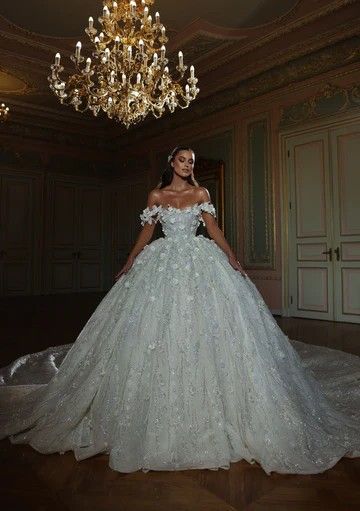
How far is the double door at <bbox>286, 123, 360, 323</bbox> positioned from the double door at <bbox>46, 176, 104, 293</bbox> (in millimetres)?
5271

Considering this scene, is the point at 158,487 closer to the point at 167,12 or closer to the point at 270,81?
the point at 167,12

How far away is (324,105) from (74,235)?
615 centimetres

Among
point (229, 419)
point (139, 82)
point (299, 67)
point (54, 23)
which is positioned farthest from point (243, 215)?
point (229, 419)

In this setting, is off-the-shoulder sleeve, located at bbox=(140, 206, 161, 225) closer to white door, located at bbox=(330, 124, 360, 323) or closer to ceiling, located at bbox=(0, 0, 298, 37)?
ceiling, located at bbox=(0, 0, 298, 37)

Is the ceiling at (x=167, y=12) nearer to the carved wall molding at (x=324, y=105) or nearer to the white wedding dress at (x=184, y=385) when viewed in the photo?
the carved wall molding at (x=324, y=105)

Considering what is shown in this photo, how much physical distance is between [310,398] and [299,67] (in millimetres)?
5327

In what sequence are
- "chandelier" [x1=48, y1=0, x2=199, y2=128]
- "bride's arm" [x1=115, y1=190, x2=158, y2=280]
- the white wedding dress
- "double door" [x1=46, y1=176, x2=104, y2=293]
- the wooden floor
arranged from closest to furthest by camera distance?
the wooden floor < the white wedding dress < "bride's arm" [x1=115, y1=190, x2=158, y2=280] < "chandelier" [x1=48, y1=0, x2=199, y2=128] < "double door" [x1=46, y1=176, x2=104, y2=293]

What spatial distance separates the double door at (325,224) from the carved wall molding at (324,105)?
244 millimetres

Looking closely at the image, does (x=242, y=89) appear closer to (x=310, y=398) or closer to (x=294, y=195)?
(x=294, y=195)

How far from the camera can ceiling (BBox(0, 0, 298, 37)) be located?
15.5 feet

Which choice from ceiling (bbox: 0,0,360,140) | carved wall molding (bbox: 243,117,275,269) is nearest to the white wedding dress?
ceiling (bbox: 0,0,360,140)

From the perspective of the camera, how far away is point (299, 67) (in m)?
5.87

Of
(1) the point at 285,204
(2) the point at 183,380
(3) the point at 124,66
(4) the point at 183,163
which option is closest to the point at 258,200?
(1) the point at 285,204

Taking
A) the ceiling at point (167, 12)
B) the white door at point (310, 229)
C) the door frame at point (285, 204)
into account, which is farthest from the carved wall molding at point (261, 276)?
the ceiling at point (167, 12)
